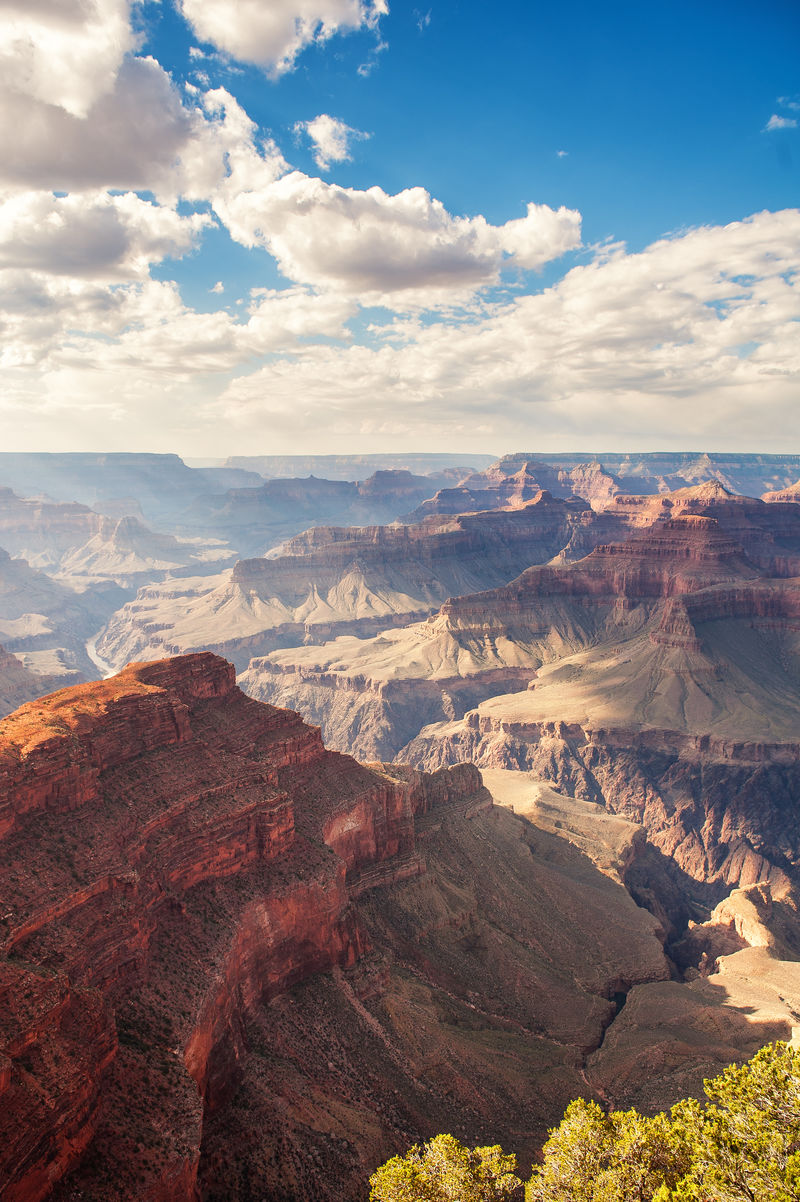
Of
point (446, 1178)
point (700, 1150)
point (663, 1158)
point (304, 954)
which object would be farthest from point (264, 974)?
point (700, 1150)

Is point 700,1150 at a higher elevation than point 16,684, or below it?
higher

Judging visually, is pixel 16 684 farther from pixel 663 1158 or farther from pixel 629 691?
pixel 663 1158

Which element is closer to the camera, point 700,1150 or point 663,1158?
point 700,1150

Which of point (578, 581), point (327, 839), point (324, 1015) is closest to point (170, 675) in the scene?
point (327, 839)

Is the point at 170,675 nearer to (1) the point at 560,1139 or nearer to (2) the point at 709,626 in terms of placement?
(1) the point at 560,1139

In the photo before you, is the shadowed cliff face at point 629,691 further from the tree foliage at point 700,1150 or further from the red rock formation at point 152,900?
the tree foliage at point 700,1150

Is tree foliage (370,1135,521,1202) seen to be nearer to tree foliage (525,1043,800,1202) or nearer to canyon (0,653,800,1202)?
tree foliage (525,1043,800,1202)

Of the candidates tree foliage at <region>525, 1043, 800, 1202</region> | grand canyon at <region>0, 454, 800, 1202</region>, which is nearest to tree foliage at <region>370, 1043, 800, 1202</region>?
tree foliage at <region>525, 1043, 800, 1202</region>
